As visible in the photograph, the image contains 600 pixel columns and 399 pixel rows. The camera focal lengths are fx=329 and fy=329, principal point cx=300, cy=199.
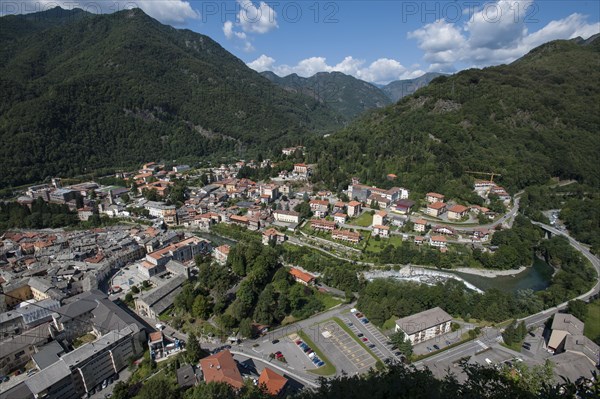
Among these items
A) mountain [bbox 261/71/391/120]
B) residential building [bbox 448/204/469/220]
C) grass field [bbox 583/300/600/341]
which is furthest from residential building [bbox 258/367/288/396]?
mountain [bbox 261/71/391/120]

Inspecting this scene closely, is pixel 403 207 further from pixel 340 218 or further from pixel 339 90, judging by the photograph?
pixel 339 90

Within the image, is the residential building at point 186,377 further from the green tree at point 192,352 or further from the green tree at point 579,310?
the green tree at point 579,310

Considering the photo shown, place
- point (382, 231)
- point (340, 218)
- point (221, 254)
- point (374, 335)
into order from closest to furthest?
point (374, 335) < point (221, 254) < point (382, 231) < point (340, 218)

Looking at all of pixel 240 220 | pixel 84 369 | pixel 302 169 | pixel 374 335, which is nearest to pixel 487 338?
pixel 374 335

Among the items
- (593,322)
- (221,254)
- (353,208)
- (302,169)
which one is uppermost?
(302,169)

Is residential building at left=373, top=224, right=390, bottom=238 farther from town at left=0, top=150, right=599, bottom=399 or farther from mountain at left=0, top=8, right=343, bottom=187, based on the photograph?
mountain at left=0, top=8, right=343, bottom=187
